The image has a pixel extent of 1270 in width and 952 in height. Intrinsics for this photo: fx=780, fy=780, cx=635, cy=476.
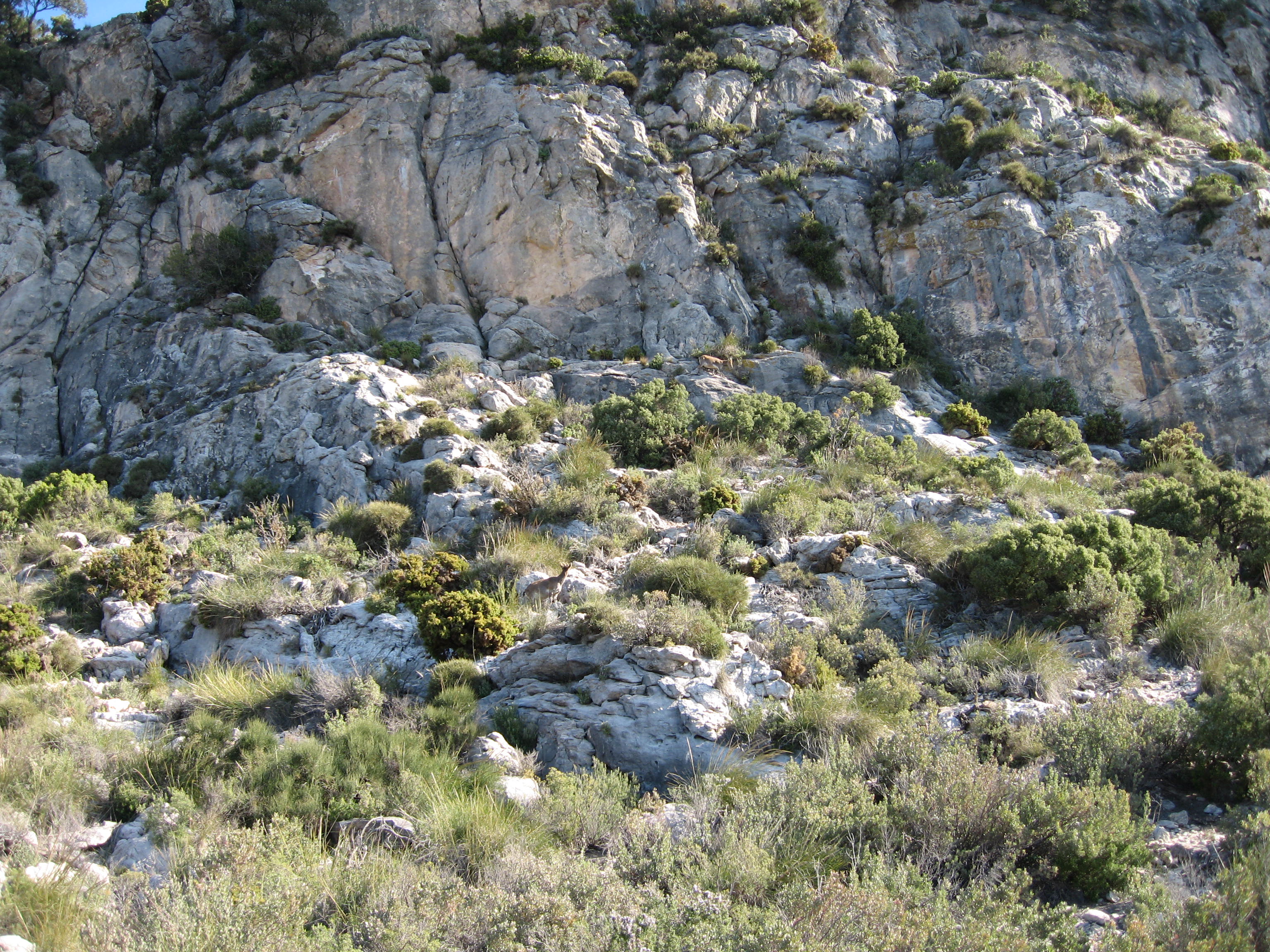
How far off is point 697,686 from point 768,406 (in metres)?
9.88

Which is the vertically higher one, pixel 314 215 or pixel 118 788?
pixel 314 215

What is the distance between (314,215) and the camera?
2155 centimetres

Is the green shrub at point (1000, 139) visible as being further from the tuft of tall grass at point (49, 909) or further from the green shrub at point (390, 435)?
the tuft of tall grass at point (49, 909)

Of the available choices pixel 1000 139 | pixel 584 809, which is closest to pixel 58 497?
pixel 584 809

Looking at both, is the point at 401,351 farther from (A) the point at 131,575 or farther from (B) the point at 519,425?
(A) the point at 131,575

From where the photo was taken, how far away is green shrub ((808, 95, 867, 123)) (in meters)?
24.2

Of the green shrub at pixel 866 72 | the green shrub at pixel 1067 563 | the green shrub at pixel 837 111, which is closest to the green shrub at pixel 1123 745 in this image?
the green shrub at pixel 1067 563

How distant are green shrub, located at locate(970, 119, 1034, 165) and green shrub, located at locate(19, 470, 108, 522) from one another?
23.6m

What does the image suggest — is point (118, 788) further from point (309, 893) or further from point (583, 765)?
point (583, 765)

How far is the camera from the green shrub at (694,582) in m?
9.55

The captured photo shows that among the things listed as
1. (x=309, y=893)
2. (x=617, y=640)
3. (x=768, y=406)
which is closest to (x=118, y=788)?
(x=309, y=893)

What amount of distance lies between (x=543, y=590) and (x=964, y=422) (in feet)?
38.6

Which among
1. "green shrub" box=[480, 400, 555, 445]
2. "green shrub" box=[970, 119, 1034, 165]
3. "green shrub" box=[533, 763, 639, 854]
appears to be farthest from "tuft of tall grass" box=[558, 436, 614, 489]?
"green shrub" box=[970, 119, 1034, 165]

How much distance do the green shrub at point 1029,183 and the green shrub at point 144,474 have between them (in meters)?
22.2
